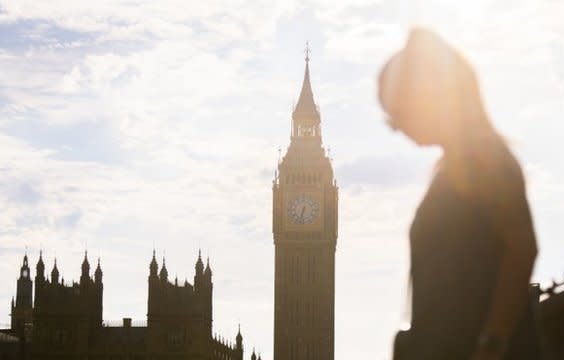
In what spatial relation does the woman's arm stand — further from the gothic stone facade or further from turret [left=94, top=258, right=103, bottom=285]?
turret [left=94, top=258, right=103, bottom=285]

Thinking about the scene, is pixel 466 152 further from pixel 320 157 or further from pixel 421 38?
pixel 320 157

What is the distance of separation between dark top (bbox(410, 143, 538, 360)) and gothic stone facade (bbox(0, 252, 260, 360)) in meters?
91.7

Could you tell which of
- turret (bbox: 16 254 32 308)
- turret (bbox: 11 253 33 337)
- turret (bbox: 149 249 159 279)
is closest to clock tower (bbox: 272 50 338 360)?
turret (bbox: 149 249 159 279)

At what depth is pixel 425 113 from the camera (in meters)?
4.18

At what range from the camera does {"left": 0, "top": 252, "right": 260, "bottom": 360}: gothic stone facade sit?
315 feet

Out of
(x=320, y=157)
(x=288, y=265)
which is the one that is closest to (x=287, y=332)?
(x=288, y=265)

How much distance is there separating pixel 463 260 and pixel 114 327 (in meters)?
97.5

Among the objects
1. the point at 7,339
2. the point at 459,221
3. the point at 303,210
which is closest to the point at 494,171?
the point at 459,221

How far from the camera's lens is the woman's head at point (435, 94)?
4.12 m

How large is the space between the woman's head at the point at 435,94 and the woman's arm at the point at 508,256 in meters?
0.19

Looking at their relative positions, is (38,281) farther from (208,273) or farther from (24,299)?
(24,299)

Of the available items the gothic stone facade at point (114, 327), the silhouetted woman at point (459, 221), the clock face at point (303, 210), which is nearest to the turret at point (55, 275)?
the gothic stone facade at point (114, 327)

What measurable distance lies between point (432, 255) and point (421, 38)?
60 centimetres

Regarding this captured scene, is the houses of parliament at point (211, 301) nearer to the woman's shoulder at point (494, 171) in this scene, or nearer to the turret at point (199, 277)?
the turret at point (199, 277)
